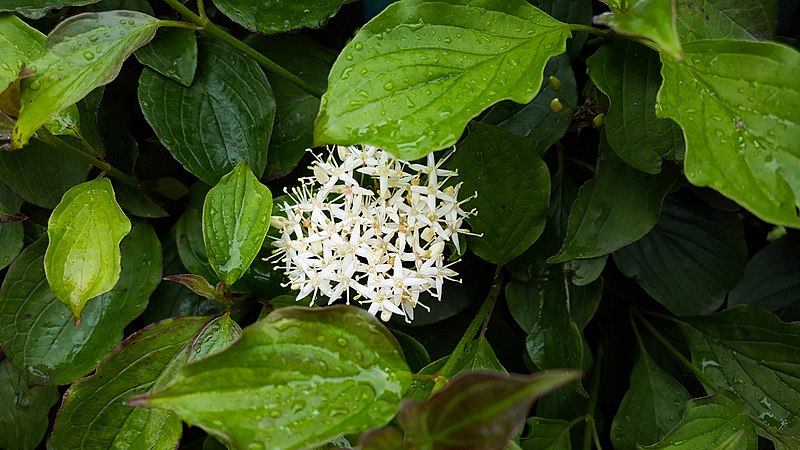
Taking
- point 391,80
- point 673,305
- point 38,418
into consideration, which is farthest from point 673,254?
point 38,418

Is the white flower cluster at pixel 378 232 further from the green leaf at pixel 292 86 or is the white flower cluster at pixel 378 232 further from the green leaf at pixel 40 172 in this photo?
the green leaf at pixel 40 172

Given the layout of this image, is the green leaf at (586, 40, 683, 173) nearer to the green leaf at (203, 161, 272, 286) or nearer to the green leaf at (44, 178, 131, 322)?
the green leaf at (203, 161, 272, 286)

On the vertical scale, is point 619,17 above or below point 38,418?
above

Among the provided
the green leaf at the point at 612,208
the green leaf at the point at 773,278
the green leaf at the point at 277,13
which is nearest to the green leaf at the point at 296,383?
the green leaf at the point at 612,208

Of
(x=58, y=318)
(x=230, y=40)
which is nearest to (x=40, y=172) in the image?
(x=58, y=318)

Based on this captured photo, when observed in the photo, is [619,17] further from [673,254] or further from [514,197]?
[673,254]

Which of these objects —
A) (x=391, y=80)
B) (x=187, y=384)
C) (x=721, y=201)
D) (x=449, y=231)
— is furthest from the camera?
(x=721, y=201)

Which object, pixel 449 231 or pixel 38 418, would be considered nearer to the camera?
pixel 449 231
